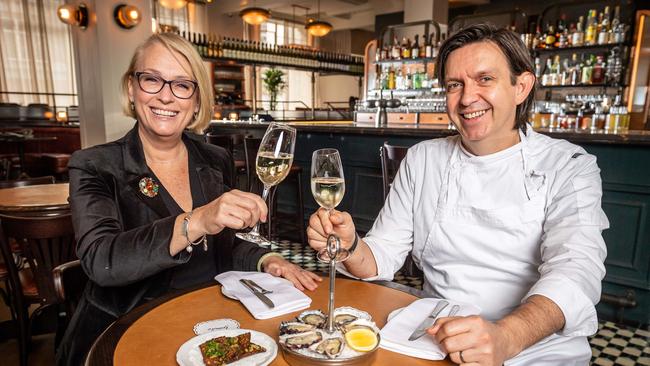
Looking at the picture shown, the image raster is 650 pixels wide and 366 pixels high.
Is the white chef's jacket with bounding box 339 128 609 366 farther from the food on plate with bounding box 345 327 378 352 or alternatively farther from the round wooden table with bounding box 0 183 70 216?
the round wooden table with bounding box 0 183 70 216

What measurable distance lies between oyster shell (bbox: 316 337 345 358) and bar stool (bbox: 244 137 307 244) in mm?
2810

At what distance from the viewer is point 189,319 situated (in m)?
1.08

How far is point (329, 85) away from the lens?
16.9 meters

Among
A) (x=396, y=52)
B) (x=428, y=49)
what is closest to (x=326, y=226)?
(x=428, y=49)

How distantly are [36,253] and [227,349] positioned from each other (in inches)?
62.7

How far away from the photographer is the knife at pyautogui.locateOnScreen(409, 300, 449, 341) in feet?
3.16

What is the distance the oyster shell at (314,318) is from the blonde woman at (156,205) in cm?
28

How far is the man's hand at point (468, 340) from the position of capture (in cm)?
85

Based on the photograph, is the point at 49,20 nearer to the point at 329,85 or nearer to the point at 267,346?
the point at 329,85

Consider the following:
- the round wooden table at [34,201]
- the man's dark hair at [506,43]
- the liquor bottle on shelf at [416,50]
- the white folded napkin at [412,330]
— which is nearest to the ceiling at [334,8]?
the liquor bottle on shelf at [416,50]

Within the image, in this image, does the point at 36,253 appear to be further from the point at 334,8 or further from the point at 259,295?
the point at 334,8

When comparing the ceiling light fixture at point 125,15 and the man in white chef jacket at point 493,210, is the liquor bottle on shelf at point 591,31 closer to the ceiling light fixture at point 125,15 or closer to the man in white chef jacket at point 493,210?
the man in white chef jacket at point 493,210

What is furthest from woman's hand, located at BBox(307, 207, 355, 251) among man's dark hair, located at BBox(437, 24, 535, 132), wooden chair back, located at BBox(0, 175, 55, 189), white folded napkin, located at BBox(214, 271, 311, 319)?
wooden chair back, located at BBox(0, 175, 55, 189)

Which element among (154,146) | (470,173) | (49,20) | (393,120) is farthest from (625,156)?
(49,20)
